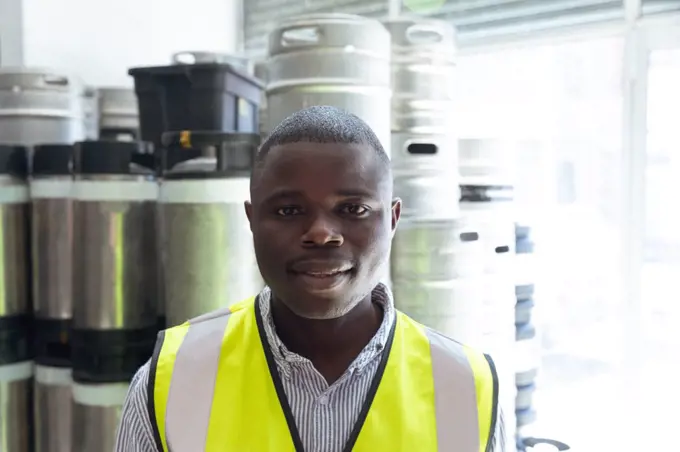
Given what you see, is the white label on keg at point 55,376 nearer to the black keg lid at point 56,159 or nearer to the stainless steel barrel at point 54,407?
the stainless steel barrel at point 54,407

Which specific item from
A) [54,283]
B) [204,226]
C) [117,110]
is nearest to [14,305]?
[54,283]

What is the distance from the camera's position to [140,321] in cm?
156

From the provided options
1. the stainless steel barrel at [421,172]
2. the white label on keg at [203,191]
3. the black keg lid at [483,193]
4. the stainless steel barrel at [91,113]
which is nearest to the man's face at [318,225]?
the white label on keg at [203,191]

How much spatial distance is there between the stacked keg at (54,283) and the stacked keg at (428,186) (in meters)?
0.81

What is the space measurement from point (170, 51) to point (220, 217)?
1.61m

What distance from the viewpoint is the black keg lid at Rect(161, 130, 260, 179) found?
148cm

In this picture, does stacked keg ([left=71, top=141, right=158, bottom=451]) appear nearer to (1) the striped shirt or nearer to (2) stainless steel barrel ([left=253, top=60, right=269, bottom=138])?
(2) stainless steel barrel ([left=253, top=60, right=269, bottom=138])

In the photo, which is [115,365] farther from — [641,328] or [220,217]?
[641,328]

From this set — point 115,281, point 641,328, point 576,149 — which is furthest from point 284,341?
point 576,149

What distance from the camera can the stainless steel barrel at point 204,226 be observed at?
1.46 m

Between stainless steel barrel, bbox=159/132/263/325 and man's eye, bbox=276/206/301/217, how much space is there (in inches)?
27.6

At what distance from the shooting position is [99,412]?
5.06 feet

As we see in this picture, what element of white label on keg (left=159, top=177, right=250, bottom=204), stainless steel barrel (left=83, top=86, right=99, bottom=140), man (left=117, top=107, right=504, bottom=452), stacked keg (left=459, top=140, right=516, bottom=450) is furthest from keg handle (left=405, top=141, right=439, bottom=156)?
stainless steel barrel (left=83, top=86, right=99, bottom=140)

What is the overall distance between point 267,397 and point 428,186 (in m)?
0.98
